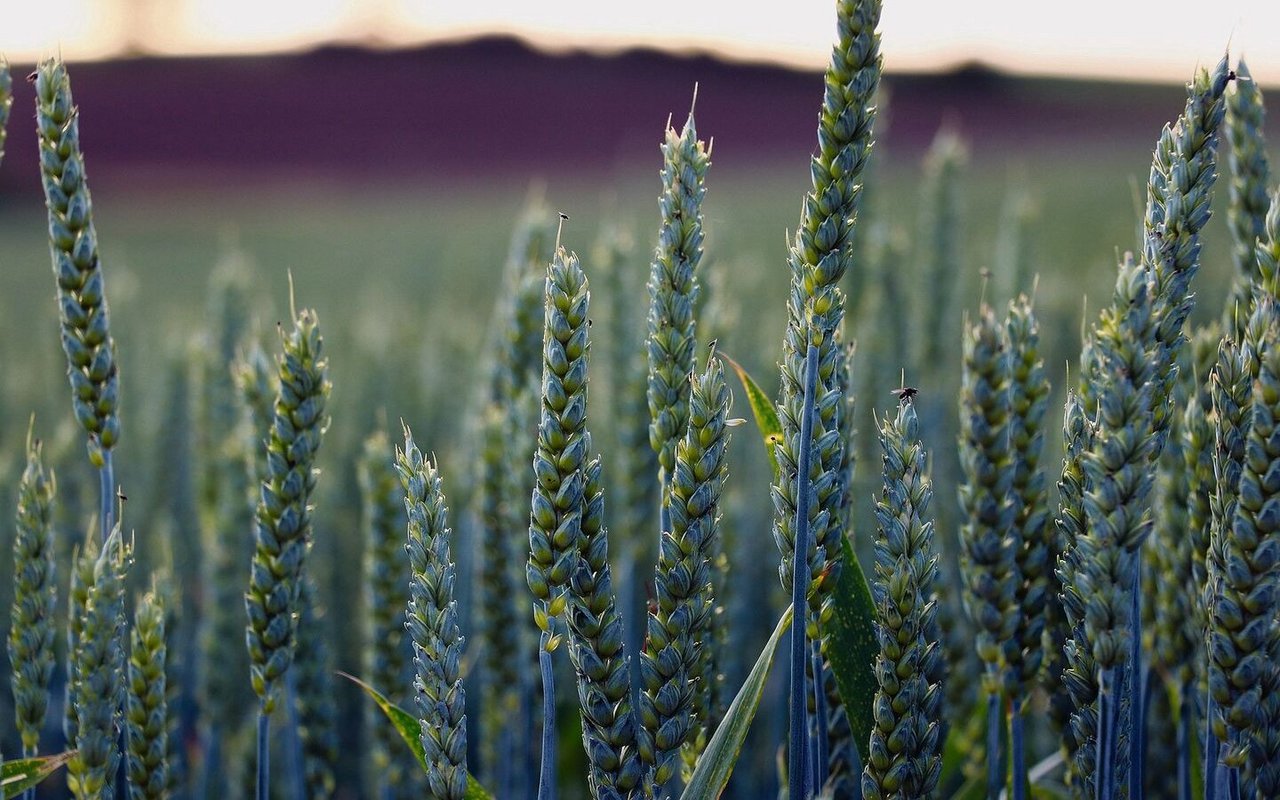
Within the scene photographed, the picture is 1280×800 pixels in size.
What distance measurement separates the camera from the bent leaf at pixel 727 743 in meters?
1.01

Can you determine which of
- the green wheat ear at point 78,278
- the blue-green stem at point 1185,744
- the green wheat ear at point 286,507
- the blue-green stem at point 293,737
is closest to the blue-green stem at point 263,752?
the green wheat ear at point 286,507

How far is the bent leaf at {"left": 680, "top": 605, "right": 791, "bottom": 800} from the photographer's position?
3.30 feet

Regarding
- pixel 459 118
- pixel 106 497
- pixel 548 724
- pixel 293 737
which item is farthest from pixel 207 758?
pixel 459 118

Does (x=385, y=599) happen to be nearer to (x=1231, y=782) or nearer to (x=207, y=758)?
(x=207, y=758)

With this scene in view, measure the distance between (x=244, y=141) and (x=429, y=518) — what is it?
20.7 metres

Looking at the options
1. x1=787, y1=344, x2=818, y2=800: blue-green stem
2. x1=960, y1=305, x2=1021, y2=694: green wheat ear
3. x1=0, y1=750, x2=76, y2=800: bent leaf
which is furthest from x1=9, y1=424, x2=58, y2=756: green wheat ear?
x1=960, y1=305, x2=1021, y2=694: green wheat ear

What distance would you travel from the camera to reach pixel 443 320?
135 inches

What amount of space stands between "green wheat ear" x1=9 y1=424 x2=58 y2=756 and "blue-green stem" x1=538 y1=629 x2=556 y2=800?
2.03ft

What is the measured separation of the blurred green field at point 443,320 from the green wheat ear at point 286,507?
27.2 inches

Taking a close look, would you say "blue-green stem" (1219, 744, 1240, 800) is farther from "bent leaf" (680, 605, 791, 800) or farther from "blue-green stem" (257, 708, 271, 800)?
"blue-green stem" (257, 708, 271, 800)

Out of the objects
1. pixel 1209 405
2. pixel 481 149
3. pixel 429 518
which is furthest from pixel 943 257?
pixel 481 149

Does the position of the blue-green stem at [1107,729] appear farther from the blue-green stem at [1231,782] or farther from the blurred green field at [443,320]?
the blurred green field at [443,320]

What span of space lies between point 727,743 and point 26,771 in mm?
752

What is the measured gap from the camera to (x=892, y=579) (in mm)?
988
